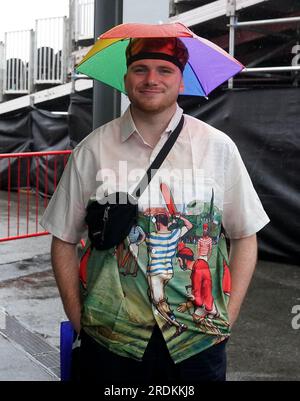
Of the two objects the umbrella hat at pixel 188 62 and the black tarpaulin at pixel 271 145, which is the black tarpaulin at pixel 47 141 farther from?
the umbrella hat at pixel 188 62

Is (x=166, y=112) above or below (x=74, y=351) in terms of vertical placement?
above

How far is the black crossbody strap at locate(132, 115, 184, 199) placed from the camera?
218 centimetres

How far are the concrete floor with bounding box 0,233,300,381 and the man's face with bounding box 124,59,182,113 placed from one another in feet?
8.61

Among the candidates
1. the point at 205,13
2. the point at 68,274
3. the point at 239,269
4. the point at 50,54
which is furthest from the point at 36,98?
the point at 239,269

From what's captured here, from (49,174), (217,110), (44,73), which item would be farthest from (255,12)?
(44,73)

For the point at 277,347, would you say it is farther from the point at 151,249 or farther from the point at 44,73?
the point at 44,73

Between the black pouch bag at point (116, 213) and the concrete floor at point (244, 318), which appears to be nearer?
the black pouch bag at point (116, 213)

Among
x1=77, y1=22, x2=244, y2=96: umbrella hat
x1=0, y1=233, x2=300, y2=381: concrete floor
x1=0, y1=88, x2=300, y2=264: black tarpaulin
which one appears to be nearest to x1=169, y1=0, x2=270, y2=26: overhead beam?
x1=0, y1=88, x2=300, y2=264: black tarpaulin

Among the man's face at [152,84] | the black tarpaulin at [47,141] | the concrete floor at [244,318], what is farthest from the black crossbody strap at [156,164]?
the black tarpaulin at [47,141]

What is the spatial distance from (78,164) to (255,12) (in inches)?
286

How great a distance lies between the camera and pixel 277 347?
16.1 ft

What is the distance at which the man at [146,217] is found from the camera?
218cm

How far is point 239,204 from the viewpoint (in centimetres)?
232

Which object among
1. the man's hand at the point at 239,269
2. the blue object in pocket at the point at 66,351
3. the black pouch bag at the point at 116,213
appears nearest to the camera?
the black pouch bag at the point at 116,213
